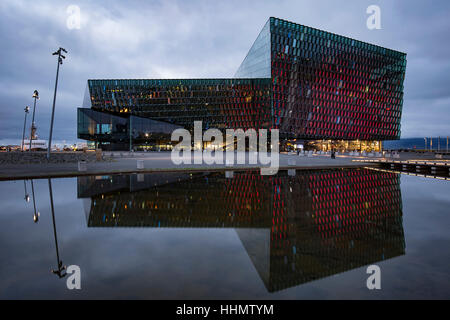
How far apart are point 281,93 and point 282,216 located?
67.5 m

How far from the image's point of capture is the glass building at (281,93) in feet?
230

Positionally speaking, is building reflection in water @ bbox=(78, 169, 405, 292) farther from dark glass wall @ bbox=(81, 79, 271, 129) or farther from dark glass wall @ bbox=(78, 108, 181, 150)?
dark glass wall @ bbox=(78, 108, 181, 150)

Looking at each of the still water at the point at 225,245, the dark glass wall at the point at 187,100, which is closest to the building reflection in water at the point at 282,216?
the still water at the point at 225,245

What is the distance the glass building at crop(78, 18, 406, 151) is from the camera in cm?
7025

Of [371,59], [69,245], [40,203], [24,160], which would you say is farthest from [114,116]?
[371,59]

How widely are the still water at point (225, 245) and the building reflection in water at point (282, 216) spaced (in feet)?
0.13

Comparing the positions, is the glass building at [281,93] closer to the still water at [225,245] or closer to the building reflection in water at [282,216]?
the building reflection in water at [282,216]

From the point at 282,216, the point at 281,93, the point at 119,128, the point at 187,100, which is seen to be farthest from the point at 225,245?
the point at 119,128

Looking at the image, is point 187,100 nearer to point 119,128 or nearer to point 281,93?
point 119,128

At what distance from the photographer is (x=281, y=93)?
232 feet

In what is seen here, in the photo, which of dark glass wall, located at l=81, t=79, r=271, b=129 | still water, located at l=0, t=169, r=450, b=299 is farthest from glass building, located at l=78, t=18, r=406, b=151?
still water, located at l=0, t=169, r=450, b=299

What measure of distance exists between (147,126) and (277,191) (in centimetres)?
7285
